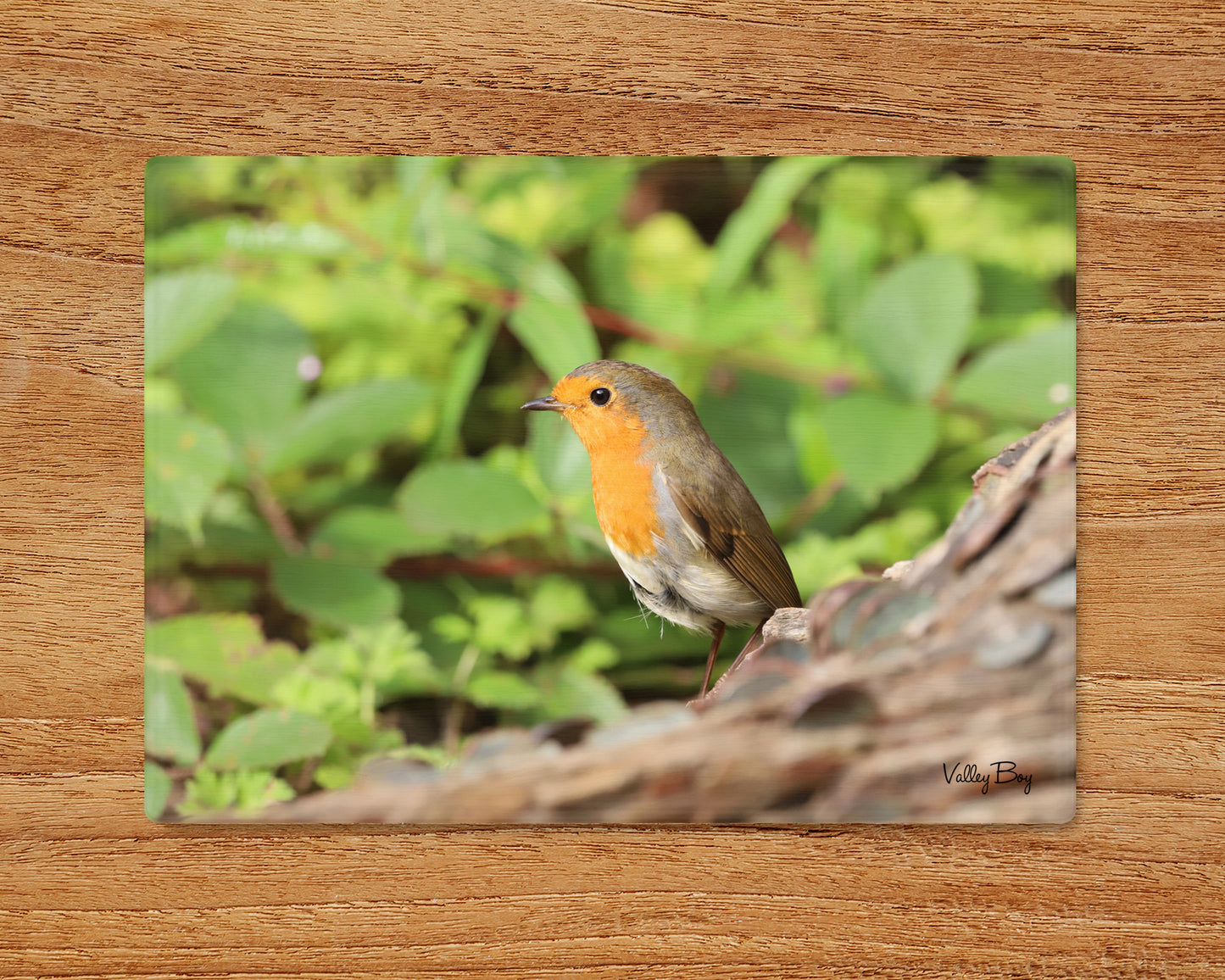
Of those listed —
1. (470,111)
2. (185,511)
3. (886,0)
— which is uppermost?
(886,0)

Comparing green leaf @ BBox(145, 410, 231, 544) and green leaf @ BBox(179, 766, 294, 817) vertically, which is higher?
green leaf @ BBox(145, 410, 231, 544)

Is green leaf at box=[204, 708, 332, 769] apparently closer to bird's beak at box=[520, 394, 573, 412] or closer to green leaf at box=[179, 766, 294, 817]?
green leaf at box=[179, 766, 294, 817]

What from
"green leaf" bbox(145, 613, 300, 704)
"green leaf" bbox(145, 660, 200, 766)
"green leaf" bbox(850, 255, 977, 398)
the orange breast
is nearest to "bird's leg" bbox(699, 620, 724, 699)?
the orange breast

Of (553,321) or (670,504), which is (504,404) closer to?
(553,321)

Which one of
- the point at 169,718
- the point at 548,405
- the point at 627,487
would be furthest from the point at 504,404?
the point at 169,718

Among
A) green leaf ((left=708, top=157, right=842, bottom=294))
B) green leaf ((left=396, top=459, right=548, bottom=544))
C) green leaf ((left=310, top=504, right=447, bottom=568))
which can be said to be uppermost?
green leaf ((left=708, top=157, right=842, bottom=294))

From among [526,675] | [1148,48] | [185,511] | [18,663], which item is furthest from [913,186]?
[18,663]

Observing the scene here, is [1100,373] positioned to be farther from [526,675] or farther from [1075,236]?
[526,675]
